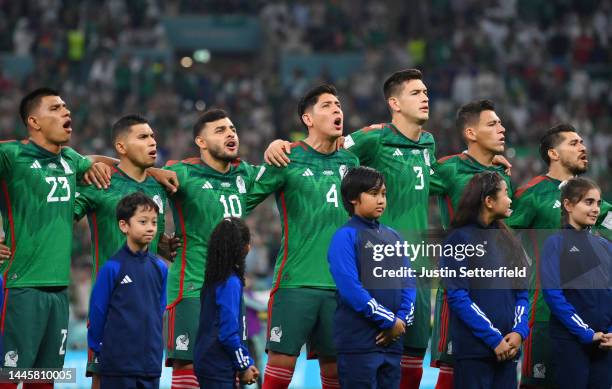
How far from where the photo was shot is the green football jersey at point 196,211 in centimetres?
927

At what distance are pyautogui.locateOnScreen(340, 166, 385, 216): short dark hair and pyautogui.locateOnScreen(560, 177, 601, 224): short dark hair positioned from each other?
175 centimetres

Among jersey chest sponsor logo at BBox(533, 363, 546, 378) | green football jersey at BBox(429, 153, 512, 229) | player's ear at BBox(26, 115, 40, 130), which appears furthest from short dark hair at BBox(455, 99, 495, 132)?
player's ear at BBox(26, 115, 40, 130)

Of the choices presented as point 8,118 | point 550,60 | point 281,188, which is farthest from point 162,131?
point 281,188

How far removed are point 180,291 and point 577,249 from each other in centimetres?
307

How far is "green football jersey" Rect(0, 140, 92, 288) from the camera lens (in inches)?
343

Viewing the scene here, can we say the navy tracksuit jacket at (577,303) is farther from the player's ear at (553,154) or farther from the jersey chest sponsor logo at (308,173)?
the jersey chest sponsor logo at (308,173)

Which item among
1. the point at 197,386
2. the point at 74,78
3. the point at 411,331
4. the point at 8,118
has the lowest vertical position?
the point at 197,386

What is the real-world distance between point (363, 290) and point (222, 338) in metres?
1.02

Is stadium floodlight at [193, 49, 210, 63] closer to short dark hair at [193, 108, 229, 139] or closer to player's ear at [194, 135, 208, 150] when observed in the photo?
short dark hair at [193, 108, 229, 139]

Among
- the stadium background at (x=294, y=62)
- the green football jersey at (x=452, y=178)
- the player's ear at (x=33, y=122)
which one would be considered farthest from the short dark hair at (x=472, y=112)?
the stadium background at (x=294, y=62)

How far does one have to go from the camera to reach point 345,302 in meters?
8.12

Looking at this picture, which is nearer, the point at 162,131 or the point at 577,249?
the point at 577,249

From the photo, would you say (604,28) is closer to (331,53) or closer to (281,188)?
(331,53)

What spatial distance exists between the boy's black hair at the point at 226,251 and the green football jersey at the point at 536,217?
2.64 meters
